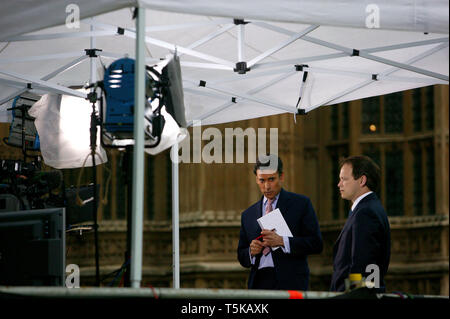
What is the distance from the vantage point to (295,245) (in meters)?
5.58

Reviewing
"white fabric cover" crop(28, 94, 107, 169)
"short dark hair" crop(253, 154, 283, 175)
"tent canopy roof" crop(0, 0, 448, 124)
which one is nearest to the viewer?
"short dark hair" crop(253, 154, 283, 175)

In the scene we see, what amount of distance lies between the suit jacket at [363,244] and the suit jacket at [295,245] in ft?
2.80

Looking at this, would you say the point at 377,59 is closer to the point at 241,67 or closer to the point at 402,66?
the point at 402,66

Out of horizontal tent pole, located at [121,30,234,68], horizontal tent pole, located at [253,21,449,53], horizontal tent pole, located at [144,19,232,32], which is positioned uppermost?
horizontal tent pole, located at [144,19,232,32]

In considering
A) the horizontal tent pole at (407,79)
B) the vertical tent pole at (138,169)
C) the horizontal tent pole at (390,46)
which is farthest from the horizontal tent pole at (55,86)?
the vertical tent pole at (138,169)

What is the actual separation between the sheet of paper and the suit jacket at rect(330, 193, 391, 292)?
30.8 inches

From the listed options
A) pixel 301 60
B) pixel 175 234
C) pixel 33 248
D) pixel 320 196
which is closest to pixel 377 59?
pixel 301 60

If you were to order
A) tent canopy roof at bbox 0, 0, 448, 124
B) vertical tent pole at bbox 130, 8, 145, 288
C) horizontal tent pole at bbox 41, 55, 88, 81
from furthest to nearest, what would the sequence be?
horizontal tent pole at bbox 41, 55, 88, 81 < tent canopy roof at bbox 0, 0, 448, 124 < vertical tent pole at bbox 130, 8, 145, 288

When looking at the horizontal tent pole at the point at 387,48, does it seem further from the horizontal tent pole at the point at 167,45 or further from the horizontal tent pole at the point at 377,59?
the horizontal tent pole at the point at 167,45

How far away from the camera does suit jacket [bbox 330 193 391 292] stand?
4551 mm

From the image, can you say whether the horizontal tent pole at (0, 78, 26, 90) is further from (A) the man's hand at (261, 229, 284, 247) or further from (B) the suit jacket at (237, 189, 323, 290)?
(A) the man's hand at (261, 229, 284, 247)

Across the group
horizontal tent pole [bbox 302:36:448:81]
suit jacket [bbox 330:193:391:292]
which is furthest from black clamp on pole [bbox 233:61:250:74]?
suit jacket [bbox 330:193:391:292]

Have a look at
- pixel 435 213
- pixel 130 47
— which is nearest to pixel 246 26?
pixel 130 47
